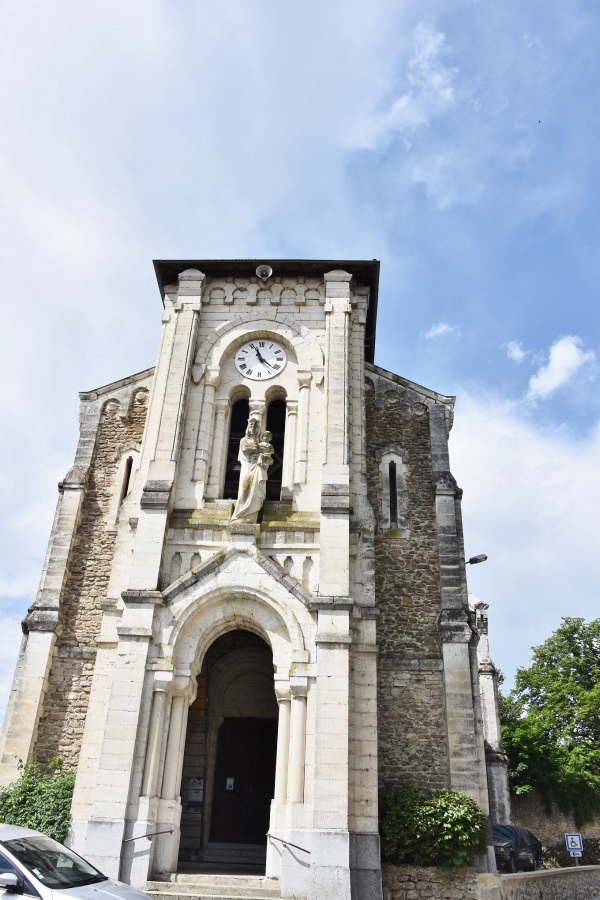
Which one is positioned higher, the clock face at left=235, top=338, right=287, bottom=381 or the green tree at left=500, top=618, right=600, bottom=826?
the clock face at left=235, top=338, right=287, bottom=381

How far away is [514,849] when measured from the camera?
55.2 feet

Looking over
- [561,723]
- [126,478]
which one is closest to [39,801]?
[126,478]

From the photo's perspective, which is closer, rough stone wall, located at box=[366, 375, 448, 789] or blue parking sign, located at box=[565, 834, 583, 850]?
rough stone wall, located at box=[366, 375, 448, 789]

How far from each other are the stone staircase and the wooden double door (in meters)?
2.97

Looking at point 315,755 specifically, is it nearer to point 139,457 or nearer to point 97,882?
point 97,882

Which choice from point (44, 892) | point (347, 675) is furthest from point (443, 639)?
point (44, 892)

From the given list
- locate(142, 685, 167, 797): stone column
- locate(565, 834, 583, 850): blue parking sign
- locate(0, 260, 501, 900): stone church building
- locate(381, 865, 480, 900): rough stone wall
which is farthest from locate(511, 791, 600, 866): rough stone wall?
locate(142, 685, 167, 797): stone column

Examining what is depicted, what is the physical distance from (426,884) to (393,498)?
7.60 meters

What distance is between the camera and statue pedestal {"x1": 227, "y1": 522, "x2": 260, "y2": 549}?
46.5 ft

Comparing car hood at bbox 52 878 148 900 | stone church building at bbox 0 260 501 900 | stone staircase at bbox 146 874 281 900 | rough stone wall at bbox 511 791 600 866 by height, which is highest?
stone church building at bbox 0 260 501 900

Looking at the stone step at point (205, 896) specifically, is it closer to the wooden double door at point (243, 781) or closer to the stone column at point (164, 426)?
the wooden double door at point (243, 781)

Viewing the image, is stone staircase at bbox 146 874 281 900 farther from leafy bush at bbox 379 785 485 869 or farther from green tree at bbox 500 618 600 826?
green tree at bbox 500 618 600 826

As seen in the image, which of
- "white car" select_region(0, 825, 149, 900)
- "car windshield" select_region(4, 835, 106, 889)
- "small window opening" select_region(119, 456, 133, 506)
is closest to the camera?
"white car" select_region(0, 825, 149, 900)

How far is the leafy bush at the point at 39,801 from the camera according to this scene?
12.6 metres
